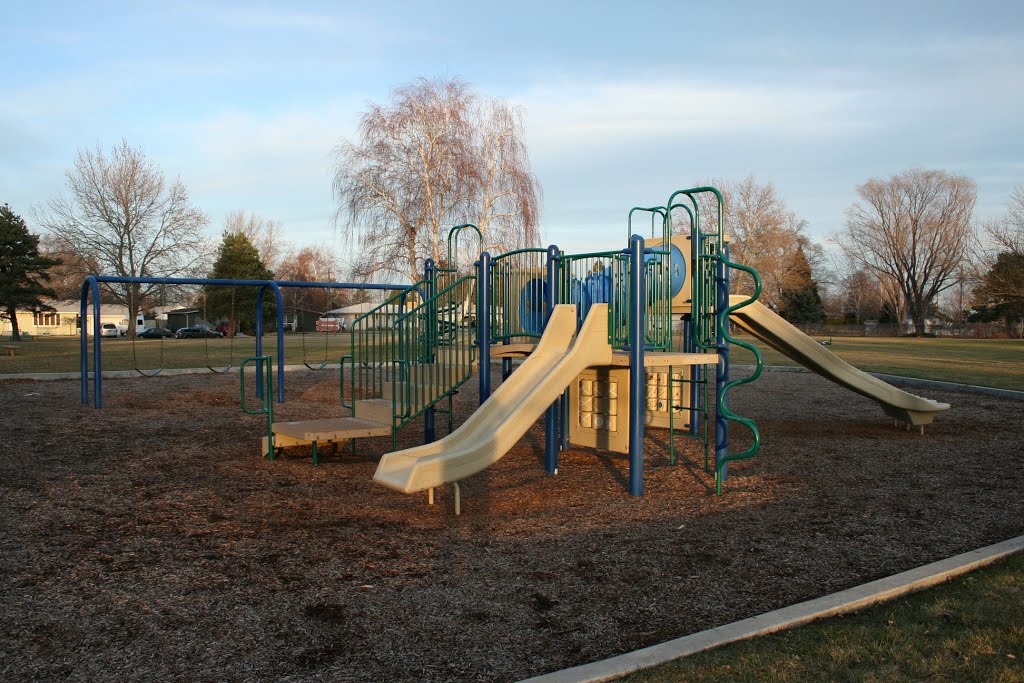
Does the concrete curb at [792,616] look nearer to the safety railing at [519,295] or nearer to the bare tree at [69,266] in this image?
the safety railing at [519,295]

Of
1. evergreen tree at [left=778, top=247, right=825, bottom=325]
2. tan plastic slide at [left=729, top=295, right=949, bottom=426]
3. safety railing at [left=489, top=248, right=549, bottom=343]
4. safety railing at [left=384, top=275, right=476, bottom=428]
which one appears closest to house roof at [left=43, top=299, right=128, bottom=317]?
evergreen tree at [left=778, top=247, right=825, bottom=325]

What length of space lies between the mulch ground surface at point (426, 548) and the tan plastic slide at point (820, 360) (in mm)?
691

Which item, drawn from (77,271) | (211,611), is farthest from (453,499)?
(77,271)

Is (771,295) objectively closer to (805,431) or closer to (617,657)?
(805,431)

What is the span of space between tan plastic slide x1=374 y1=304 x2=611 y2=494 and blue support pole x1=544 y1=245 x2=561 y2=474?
477 mm

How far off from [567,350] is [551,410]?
996 mm

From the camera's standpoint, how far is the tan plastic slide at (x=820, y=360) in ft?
30.1

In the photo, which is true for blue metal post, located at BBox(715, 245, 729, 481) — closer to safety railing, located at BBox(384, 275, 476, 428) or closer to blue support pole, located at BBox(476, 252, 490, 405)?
blue support pole, located at BBox(476, 252, 490, 405)

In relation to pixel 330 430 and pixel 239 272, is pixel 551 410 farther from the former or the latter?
pixel 239 272

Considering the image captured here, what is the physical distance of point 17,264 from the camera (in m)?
35.6

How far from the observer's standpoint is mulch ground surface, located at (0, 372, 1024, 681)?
3.89 metres

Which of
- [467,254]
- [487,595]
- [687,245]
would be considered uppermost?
[467,254]

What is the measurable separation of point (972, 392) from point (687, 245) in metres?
10.8

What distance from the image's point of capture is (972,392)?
15828 millimetres
